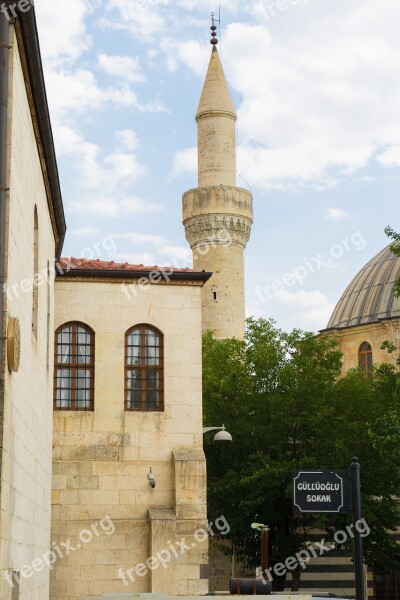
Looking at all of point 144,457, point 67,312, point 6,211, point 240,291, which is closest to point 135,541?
point 144,457

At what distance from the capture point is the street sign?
10.4m

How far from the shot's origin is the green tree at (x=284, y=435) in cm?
3083

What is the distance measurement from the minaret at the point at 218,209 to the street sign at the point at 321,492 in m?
38.4

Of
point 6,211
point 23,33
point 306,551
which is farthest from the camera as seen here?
point 306,551

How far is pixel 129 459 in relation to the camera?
2378 cm

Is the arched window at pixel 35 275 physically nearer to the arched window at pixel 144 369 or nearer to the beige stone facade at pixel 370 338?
the arched window at pixel 144 369

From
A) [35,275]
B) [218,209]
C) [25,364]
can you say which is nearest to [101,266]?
[35,275]

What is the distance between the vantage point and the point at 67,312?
2434 centimetres

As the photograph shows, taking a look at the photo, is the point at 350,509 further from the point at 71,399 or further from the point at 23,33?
the point at 71,399

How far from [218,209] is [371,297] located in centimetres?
1032

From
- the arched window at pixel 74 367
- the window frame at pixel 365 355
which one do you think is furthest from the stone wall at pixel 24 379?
the window frame at pixel 365 355

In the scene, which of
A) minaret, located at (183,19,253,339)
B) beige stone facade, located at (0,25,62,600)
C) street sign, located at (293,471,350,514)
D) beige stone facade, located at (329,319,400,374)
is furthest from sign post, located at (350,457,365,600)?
beige stone facade, located at (329,319,400,374)

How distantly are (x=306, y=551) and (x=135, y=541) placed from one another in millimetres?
10642

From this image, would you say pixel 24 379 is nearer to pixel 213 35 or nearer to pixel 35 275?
pixel 35 275
